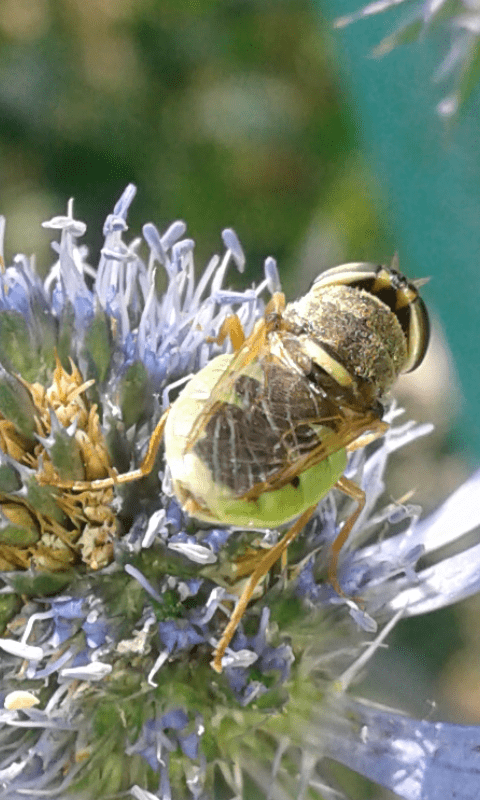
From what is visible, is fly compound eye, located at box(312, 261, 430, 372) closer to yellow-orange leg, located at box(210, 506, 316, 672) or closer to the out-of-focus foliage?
yellow-orange leg, located at box(210, 506, 316, 672)

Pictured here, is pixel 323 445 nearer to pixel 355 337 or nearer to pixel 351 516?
pixel 355 337

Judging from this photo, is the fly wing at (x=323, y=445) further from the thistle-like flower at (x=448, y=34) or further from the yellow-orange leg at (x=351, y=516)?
the thistle-like flower at (x=448, y=34)

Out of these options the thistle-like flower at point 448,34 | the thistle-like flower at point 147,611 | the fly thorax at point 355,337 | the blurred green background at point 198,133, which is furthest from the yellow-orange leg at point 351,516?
the blurred green background at point 198,133

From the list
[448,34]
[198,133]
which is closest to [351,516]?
[448,34]

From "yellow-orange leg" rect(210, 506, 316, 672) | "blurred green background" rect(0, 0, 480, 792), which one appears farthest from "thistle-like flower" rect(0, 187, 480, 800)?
"blurred green background" rect(0, 0, 480, 792)

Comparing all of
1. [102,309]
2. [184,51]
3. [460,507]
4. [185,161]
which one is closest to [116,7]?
[184,51]

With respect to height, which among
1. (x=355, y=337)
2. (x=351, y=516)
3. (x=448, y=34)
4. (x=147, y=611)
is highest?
(x=448, y=34)
